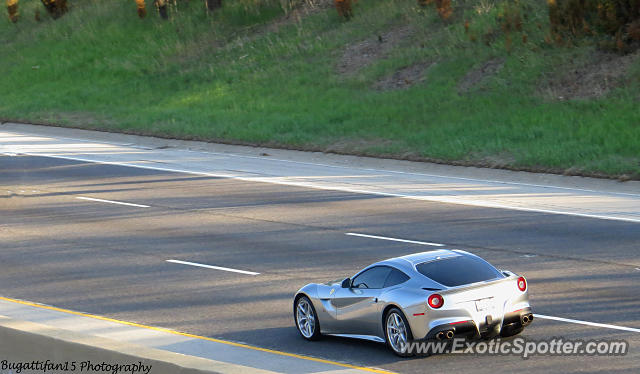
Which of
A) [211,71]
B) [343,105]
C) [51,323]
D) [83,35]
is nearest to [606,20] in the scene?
[343,105]

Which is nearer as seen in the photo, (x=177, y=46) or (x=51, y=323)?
(x=51, y=323)

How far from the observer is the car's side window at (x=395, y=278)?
431 inches

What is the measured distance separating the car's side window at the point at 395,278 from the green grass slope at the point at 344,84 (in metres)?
13.3

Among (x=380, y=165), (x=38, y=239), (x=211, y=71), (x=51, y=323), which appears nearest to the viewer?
(x=51, y=323)

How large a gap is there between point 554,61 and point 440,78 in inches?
148

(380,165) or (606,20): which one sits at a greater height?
(606,20)

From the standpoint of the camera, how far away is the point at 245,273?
15.2 meters

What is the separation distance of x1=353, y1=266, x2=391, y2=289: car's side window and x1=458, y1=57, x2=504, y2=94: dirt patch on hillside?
20.9 metres

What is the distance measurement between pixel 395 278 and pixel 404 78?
938 inches

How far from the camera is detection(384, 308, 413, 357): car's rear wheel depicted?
10.5 m

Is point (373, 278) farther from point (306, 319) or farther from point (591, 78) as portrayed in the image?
point (591, 78)

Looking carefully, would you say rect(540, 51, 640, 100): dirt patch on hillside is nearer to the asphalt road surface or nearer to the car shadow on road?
the asphalt road surface

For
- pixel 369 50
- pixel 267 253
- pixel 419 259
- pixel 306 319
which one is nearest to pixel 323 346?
pixel 306 319

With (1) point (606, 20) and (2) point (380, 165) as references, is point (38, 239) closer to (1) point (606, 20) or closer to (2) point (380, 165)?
(2) point (380, 165)
